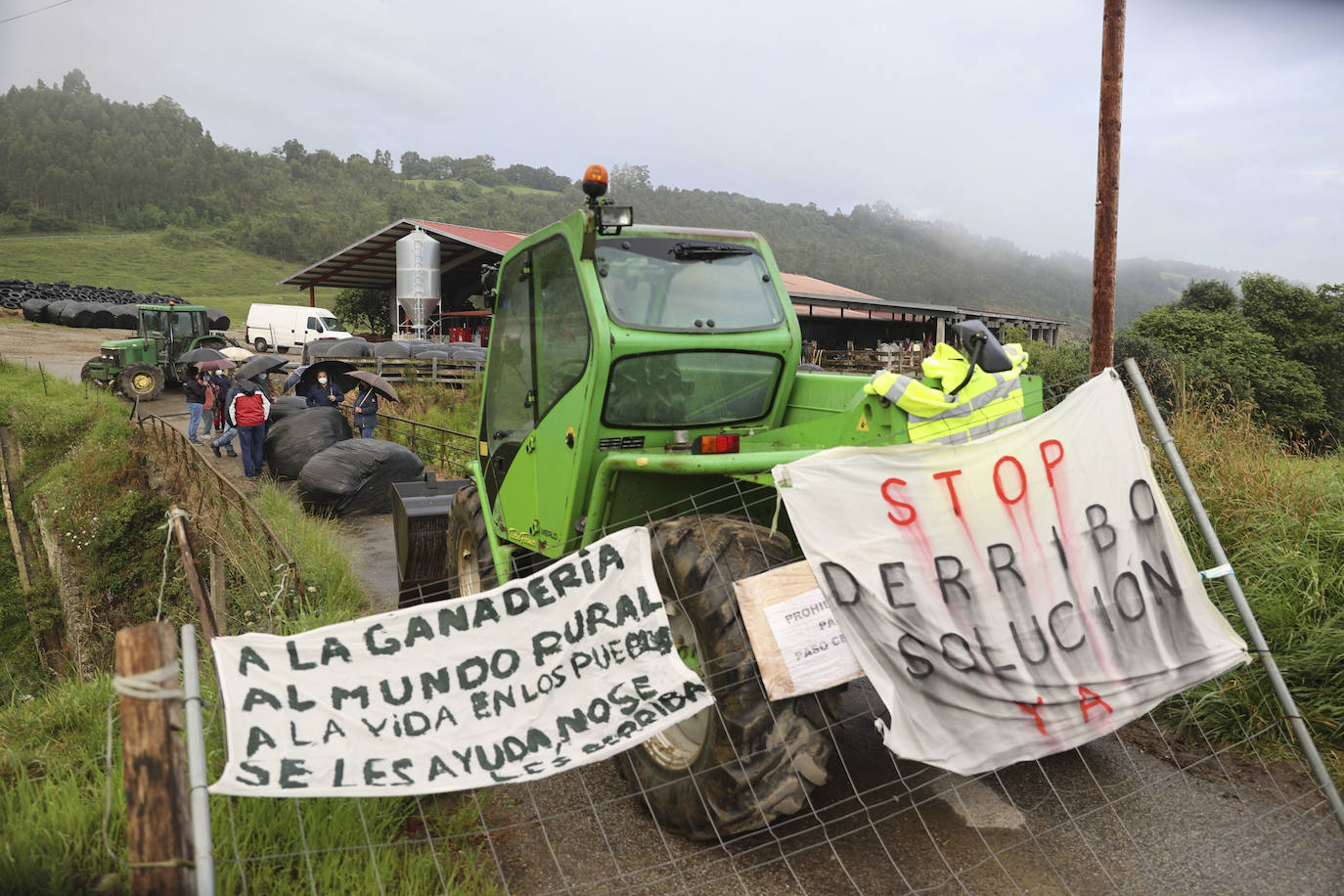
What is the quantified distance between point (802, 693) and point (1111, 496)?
1542mm

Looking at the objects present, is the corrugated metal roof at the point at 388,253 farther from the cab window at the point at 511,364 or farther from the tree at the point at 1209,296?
the cab window at the point at 511,364

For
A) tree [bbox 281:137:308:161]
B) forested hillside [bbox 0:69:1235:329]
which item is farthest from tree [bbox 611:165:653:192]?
tree [bbox 281:137:308:161]

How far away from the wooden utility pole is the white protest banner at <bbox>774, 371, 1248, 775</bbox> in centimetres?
517

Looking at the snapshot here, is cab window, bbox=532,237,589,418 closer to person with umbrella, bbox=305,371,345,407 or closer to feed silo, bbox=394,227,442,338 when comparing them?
person with umbrella, bbox=305,371,345,407

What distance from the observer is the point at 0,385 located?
2308 cm

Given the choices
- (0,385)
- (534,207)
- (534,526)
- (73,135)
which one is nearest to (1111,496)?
(534,526)

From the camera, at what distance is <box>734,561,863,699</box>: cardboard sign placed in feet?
10.8

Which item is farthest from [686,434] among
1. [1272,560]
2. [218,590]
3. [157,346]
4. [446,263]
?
[446,263]

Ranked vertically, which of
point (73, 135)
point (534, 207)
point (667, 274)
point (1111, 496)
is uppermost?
point (73, 135)

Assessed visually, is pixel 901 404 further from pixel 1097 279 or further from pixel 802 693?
pixel 1097 279

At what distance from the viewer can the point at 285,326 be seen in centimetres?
3922

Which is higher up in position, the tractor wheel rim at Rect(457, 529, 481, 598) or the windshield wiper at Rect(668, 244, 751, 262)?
the windshield wiper at Rect(668, 244, 751, 262)

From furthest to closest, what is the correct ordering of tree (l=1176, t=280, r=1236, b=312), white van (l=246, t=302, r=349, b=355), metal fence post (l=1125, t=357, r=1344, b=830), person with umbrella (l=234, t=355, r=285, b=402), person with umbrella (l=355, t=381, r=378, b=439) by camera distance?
white van (l=246, t=302, r=349, b=355), tree (l=1176, t=280, r=1236, b=312), person with umbrella (l=355, t=381, r=378, b=439), person with umbrella (l=234, t=355, r=285, b=402), metal fence post (l=1125, t=357, r=1344, b=830)

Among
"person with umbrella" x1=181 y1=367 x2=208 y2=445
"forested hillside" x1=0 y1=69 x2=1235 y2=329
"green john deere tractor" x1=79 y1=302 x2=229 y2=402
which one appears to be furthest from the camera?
"forested hillside" x1=0 y1=69 x2=1235 y2=329
